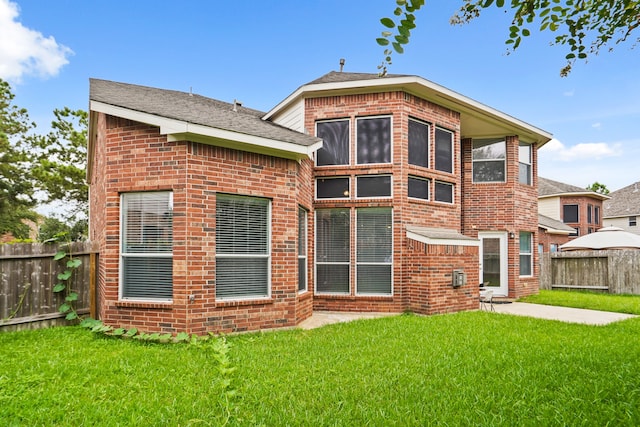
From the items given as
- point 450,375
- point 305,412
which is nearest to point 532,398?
point 450,375

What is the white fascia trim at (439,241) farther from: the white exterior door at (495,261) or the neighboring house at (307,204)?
the white exterior door at (495,261)

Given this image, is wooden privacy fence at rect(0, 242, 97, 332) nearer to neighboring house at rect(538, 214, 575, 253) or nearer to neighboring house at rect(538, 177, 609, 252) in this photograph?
neighboring house at rect(538, 214, 575, 253)

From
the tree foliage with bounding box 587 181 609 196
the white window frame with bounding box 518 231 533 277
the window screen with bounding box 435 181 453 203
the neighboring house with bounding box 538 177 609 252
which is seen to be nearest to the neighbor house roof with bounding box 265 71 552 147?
the window screen with bounding box 435 181 453 203

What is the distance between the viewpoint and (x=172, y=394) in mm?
3914

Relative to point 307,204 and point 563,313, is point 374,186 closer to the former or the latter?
point 307,204

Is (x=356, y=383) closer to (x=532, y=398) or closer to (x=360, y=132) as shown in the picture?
(x=532, y=398)

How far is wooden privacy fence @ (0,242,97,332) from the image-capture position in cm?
691

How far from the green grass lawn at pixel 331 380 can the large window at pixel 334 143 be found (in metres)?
4.52

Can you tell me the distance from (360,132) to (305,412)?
7196 mm

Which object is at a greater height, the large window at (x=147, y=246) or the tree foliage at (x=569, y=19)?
the tree foliage at (x=569, y=19)

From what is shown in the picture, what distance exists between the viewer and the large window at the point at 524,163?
12924 millimetres

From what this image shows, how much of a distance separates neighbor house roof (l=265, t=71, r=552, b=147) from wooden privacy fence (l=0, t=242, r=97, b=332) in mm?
6319

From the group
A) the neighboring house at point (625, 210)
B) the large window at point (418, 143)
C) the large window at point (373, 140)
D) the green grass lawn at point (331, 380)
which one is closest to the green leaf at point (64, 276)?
the green grass lawn at point (331, 380)

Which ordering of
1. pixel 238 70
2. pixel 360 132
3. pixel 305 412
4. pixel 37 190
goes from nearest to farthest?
1. pixel 305 412
2. pixel 360 132
3. pixel 238 70
4. pixel 37 190
